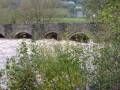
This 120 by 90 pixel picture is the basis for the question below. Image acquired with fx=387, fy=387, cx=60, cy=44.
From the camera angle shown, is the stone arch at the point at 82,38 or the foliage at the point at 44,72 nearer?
the foliage at the point at 44,72

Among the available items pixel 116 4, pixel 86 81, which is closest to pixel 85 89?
pixel 86 81

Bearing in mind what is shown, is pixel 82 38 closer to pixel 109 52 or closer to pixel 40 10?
pixel 109 52

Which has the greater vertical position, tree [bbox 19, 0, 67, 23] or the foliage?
the foliage

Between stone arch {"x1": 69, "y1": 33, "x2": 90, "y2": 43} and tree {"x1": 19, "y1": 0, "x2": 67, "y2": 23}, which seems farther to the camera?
tree {"x1": 19, "y1": 0, "x2": 67, "y2": 23}

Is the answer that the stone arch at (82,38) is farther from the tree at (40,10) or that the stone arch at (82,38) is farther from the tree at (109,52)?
the tree at (40,10)

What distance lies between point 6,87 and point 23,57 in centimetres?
49

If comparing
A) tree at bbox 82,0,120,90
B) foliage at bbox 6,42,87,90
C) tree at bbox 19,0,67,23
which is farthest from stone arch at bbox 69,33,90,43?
tree at bbox 19,0,67,23

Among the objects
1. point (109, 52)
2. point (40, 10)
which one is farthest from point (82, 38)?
point (40, 10)

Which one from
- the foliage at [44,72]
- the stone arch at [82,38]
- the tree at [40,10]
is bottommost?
the tree at [40,10]

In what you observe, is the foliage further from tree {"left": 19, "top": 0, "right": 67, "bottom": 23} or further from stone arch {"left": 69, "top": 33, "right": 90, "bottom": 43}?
tree {"left": 19, "top": 0, "right": 67, "bottom": 23}

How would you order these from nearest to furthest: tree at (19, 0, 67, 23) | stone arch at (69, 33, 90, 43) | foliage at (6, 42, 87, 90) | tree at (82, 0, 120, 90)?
1. foliage at (6, 42, 87, 90)
2. tree at (82, 0, 120, 90)
3. stone arch at (69, 33, 90, 43)
4. tree at (19, 0, 67, 23)

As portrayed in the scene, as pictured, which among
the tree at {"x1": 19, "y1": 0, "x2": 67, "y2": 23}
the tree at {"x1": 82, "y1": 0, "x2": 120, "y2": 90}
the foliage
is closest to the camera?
the foliage

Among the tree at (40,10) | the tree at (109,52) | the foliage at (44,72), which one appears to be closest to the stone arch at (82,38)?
the tree at (109,52)

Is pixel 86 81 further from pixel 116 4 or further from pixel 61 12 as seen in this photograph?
pixel 61 12
